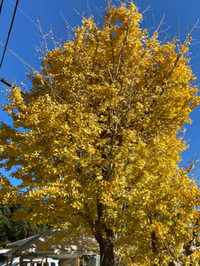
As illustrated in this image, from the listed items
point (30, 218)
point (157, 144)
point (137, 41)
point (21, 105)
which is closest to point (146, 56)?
point (137, 41)

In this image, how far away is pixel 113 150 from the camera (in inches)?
191

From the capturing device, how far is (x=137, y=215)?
4.41 metres

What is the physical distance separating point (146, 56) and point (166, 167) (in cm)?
321

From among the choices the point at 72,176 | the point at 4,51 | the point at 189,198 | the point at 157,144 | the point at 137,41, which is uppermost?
the point at 137,41

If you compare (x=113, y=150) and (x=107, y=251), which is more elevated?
(x=113, y=150)

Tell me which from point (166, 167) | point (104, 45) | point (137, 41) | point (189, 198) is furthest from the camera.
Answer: point (104, 45)

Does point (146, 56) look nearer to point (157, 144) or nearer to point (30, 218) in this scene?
point (157, 144)

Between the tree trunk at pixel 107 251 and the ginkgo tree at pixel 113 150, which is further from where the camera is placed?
the tree trunk at pixel 107 251

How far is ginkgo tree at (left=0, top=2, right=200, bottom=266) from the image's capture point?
4.15 m

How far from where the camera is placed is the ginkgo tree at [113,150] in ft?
13.6

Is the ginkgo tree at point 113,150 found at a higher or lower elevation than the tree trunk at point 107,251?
higher

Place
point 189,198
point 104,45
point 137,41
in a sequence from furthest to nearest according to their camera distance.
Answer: point 104,45 < point 137,41 < point 189,198

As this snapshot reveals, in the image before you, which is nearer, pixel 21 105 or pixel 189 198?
pixel 189 198

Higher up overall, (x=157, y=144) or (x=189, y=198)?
(x=157, y=144)
